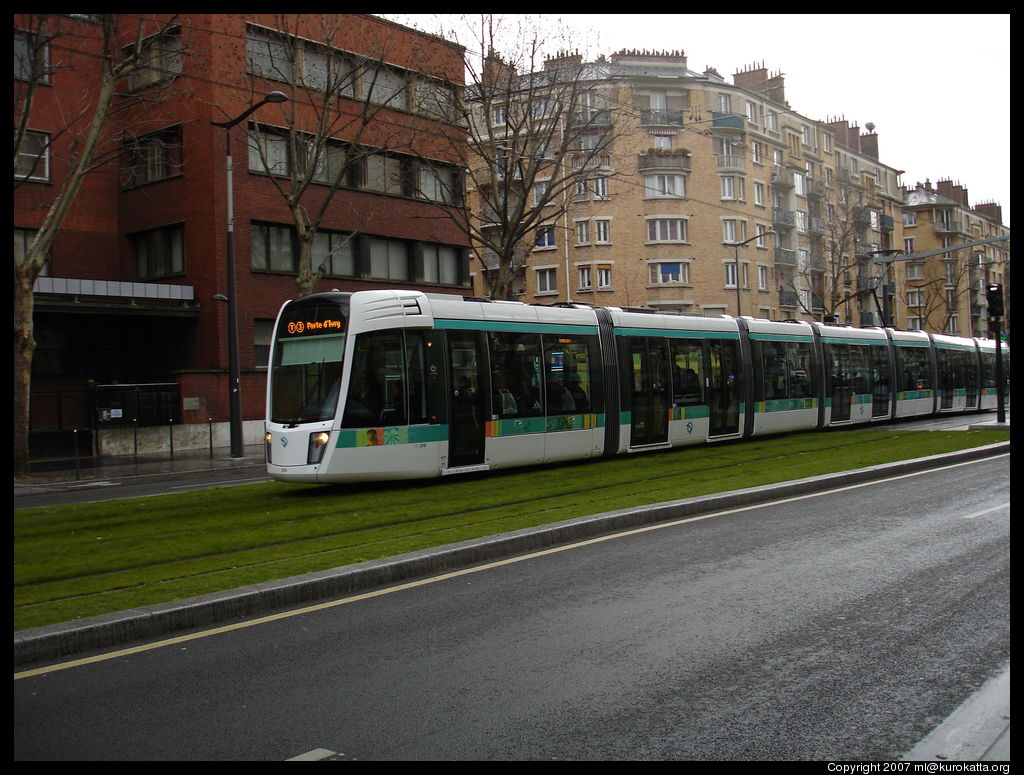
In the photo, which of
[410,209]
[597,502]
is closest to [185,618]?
[597,502]

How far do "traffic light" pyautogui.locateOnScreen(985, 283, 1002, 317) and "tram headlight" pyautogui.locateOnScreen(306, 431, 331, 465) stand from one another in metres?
20.3

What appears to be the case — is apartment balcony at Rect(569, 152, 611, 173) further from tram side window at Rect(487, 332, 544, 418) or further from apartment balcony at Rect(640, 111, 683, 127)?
tram side window at Rect(487, 332, 544, 418)

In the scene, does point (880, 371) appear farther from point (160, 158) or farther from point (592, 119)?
point (160, 158)

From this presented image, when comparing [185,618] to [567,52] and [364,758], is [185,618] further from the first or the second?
[567,52]

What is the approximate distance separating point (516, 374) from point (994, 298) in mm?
16676

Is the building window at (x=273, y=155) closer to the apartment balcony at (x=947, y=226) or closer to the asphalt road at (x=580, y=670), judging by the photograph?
the asphalt road at (x=580, y=670)

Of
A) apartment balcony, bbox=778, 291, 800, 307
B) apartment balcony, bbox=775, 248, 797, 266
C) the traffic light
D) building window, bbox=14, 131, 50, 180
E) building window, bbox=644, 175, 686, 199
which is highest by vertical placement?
building window, bbox=644, 175, 686, 199

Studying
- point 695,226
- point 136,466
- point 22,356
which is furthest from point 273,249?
point 695,226

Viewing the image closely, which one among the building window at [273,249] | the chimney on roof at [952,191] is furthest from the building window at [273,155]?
the chimney on roof at [952,191]

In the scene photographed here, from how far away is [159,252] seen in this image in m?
34.0

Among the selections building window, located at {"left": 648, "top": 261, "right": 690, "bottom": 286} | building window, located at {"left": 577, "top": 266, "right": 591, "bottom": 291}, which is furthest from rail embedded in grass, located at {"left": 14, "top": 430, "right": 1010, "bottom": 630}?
building window, located at {"left": 577, "top": 266, "right": 591, "bottom": 291}

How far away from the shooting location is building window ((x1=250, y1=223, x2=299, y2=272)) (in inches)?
1296

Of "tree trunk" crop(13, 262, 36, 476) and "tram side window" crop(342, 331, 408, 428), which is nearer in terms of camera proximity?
"tram side window" crop(342, 331, 408, 428)
